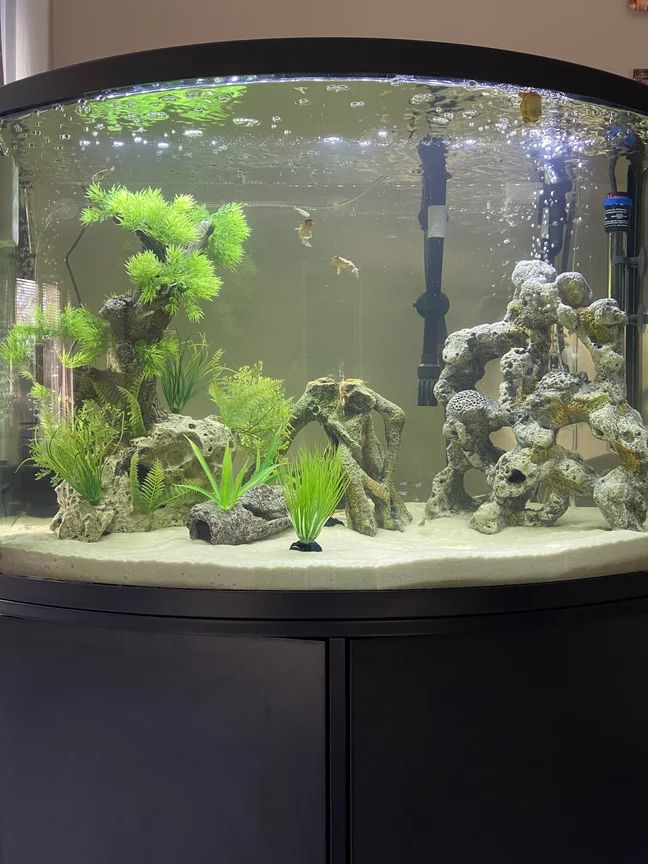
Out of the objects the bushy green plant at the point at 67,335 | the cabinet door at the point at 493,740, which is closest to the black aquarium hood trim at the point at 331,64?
the bushy green plant at the point at 67,335

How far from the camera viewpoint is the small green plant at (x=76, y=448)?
1.86 meters

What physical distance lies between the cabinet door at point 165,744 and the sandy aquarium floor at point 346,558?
0.40ft

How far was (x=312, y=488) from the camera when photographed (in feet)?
5.81

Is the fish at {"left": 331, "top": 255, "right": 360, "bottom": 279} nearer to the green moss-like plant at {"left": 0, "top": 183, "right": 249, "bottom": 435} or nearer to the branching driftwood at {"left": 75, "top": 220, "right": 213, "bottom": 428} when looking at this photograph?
the green moss-like plant at {"left": 0, "top": 183, "right": 249, "bottom": 435}

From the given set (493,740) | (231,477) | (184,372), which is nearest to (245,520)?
(231,477)

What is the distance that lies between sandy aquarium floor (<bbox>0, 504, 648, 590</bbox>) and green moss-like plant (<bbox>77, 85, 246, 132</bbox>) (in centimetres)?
89

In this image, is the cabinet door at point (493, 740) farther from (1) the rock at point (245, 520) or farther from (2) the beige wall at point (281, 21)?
(2) the beige wall at point (281, 21)

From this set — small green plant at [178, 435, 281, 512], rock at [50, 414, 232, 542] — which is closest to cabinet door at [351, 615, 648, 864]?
small green plant at [178, 435, 281, 512]

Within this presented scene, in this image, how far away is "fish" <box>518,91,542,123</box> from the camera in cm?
169

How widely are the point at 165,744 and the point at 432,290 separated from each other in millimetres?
1122

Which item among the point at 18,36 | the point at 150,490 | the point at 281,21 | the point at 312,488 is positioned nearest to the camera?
the point at 312,488

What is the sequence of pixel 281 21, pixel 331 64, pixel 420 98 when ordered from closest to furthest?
pixel 331 64, pixel 420 98, pixel 281 21

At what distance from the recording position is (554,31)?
11.2ft

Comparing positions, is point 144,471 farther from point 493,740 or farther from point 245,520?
point 493,740
